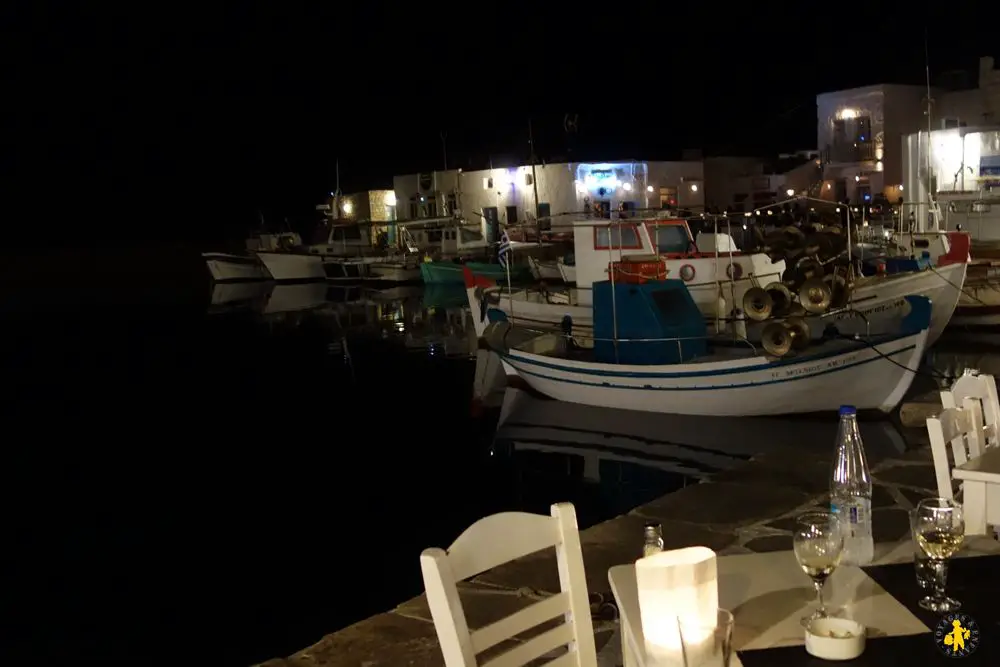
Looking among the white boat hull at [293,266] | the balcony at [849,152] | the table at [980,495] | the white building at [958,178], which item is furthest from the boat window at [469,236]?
the table at [980,495]

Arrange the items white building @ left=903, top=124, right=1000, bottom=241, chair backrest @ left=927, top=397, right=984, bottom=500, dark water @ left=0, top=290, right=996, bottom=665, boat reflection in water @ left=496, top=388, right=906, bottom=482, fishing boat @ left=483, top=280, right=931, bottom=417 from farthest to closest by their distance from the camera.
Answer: white building @ left=903, top=124, right=1000, bottom=241, fishing boat @ left=483, top=280, right=931, bottom=417, boat reflection in water @ left=496, top=388, right=906, bottom=482, dark water @ left=0, top=290, right=996, bottom=665, chair backrest @ left=927, top=397, right=984, bottom=500

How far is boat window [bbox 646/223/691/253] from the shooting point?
1548 cm

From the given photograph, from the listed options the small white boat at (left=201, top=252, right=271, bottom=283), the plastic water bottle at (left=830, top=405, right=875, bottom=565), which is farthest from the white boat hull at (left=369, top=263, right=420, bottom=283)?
the plastic water bottle at (left=830, top=405, right=875, bottom=565)

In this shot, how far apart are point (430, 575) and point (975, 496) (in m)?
1.88

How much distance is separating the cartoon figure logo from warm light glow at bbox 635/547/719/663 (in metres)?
0.49

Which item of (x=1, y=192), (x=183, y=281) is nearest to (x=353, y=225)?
(x=183, y=281)

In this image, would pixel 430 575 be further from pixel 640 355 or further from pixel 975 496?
pixel 640 355

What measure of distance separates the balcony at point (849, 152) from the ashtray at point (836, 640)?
1337 inches

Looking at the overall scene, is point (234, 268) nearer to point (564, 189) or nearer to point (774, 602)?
point (564, 189)

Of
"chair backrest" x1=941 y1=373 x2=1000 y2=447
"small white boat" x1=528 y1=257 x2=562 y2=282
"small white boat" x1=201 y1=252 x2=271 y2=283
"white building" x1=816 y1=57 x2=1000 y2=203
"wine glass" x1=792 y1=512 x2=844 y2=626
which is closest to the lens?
"wine glass" x1=792 y1=512 x2=844 y2=626

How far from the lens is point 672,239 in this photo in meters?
15.5

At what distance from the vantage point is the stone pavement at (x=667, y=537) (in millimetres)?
4164

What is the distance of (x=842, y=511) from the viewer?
2.89m

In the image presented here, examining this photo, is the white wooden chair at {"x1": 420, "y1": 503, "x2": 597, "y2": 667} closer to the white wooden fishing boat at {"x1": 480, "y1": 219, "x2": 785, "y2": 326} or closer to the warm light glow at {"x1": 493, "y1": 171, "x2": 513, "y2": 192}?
the white wooden fishing boat at {"x1": 480, "y1": 219, "x2": 785, "y2": 326}
